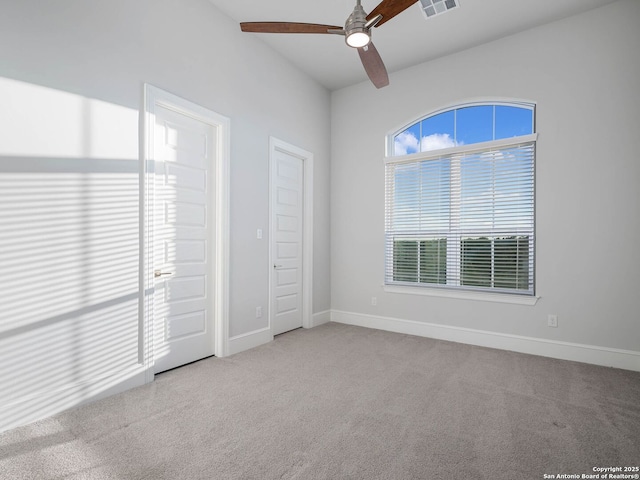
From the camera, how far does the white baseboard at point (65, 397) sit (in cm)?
198

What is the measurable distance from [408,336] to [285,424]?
2.40 m

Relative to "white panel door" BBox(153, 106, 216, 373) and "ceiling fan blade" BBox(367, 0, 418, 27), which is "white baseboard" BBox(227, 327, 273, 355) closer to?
"white panel door" BBox(153, 106, 216, 373)

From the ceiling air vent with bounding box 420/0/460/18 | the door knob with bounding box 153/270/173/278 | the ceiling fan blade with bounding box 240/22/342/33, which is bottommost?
the door knob with bounding box 153/270/173/278

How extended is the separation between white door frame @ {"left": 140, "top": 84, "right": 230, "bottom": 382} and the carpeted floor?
327 mm

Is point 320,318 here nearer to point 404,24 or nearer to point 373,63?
point 373,63

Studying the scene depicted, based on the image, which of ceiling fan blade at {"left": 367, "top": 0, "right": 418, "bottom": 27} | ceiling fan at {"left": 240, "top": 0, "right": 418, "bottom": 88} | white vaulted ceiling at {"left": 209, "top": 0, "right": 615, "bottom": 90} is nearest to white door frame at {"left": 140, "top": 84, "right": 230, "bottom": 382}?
ceiling fan at {"left": 240, "top": 0, "right": 418, "bottom": 88}

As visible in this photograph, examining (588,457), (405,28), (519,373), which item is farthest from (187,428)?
(405,28)

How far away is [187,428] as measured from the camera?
1990mm

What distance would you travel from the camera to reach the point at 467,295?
382 cm

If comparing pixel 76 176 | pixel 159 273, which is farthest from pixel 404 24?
pixel 159 273

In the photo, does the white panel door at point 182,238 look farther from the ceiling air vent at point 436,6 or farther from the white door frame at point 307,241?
the ceiling air vent at point 436,6

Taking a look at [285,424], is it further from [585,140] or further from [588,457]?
[585,140]

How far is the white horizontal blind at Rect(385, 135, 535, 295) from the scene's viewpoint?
3.56 m

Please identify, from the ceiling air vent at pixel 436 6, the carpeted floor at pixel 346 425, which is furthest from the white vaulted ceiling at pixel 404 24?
the carpeted floor at pixel 346 425
